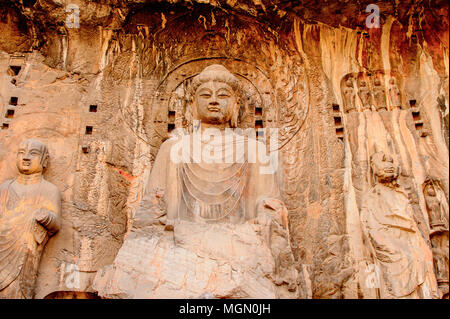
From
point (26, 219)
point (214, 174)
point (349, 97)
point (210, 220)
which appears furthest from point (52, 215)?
point (349, 97)

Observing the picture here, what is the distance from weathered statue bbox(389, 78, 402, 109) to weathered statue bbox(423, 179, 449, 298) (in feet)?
3.37

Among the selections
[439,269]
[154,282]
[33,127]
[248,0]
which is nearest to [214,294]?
[154,282]

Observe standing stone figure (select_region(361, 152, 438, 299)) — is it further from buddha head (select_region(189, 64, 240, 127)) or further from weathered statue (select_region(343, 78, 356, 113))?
buddha head (select_region(189, 64, 240, 127))

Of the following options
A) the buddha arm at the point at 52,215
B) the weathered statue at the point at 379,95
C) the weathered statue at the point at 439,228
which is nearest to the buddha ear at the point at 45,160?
the buddha arm at the point at 52,215

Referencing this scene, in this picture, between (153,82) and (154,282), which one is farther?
(153,82)

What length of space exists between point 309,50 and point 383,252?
2.78 meters

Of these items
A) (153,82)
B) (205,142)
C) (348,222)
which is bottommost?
(348,222)

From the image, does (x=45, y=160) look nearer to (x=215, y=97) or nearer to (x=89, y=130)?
(x=89, y=130)

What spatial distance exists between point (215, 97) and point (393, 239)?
2.41m

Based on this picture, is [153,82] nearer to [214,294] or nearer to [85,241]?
[85,241]

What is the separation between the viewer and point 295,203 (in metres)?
6.72

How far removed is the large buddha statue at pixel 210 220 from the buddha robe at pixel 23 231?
0.86 metres

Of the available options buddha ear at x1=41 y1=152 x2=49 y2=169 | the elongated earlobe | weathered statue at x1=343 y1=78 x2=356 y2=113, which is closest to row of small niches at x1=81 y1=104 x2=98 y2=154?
buddha ear at x1=41 y1=152 x2=49 y2=169

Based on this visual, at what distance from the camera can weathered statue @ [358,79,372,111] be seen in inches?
277
